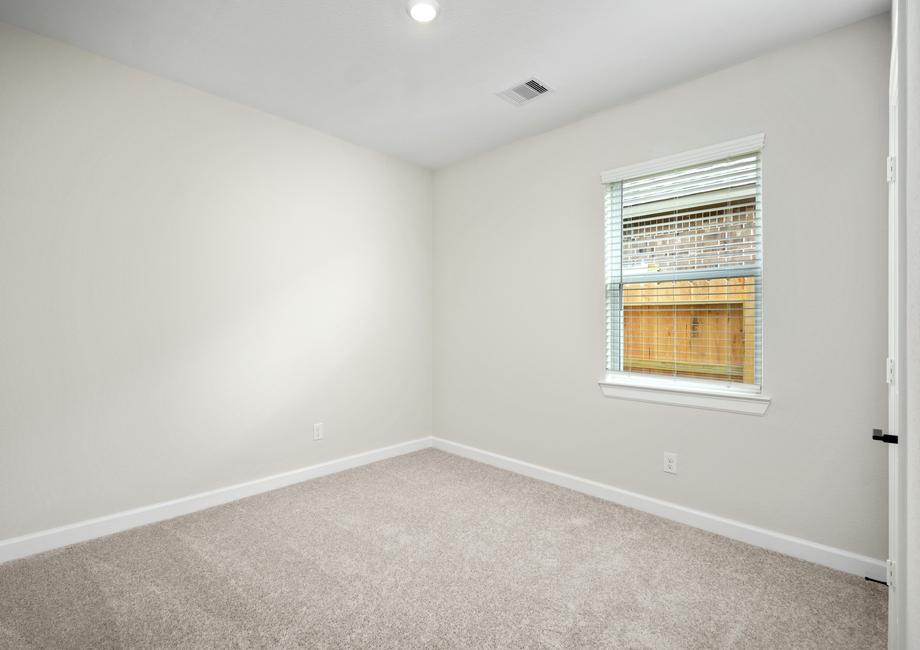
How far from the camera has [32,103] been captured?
237 centimetres

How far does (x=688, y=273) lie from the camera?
2820mm

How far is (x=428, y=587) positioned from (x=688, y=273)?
2265 mm

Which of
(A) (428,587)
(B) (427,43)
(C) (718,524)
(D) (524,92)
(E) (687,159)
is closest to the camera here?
(A) (428,587)

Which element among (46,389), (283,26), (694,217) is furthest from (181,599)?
(694,217)

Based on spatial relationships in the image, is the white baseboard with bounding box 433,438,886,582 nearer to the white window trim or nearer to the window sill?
the window sill

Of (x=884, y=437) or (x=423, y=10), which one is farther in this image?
(x=423, y=10)

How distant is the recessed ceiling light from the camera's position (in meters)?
2.11

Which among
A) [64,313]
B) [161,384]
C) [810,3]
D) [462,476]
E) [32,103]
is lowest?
[462,476]

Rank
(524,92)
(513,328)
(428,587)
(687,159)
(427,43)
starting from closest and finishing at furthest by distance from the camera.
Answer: (428,587), (427,43), (687,159), (524,92), (513,328)

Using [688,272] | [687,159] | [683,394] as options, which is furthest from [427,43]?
[683,394]

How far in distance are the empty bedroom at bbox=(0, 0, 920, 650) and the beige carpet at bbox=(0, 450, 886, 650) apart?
0.02m

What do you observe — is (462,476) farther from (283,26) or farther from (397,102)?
(283,26)

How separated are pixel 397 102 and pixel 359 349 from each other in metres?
1.93

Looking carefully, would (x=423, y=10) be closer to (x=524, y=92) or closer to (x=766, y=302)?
(x=524, y=92)
